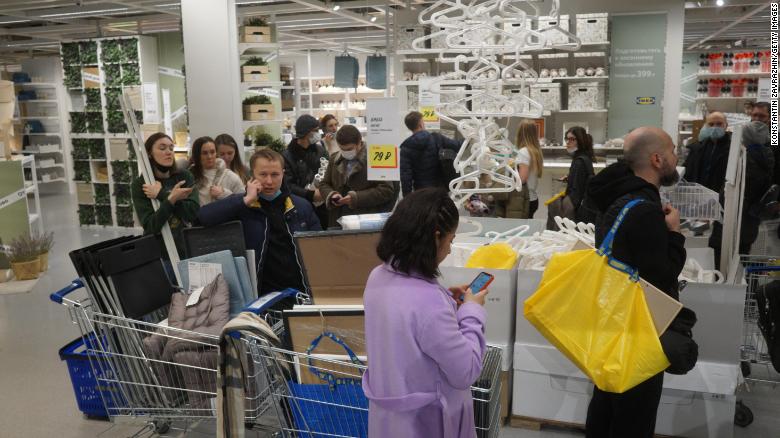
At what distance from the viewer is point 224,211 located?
10.9 ft

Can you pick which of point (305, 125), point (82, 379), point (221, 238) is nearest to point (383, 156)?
point (305, 125)

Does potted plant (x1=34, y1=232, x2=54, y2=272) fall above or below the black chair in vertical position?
below

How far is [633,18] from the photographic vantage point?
8.39 meters

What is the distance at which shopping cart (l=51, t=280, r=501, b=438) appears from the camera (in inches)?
85.1

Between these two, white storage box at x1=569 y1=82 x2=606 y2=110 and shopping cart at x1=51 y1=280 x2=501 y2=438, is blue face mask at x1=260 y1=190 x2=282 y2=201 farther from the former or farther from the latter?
white storage box at x1=569 y1=82 x2=606 y2=110

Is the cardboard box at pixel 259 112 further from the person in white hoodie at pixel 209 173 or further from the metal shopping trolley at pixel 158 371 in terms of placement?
the metal shopping trolley at pixel 158 371

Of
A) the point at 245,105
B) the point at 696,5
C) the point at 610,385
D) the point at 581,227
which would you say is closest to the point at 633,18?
the point at 696,5

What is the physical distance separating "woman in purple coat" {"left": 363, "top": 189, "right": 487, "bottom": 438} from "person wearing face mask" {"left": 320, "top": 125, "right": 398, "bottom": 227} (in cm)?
320

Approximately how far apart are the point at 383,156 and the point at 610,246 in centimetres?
264

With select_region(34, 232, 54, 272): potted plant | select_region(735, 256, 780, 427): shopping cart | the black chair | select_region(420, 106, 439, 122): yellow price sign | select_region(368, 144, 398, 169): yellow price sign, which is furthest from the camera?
select_region(420, 106, 439, 122): yellow price sign

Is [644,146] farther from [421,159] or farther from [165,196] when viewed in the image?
[421,159]

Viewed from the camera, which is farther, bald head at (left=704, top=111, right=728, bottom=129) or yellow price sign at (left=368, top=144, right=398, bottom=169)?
bald head at (left=704, top=111, right=728, bottom=129)

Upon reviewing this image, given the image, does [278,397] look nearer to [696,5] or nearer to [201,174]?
[201,174]

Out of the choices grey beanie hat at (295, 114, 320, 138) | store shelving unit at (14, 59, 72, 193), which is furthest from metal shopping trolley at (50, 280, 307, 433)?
store shelving unit at (14, 59, 72, 193)
